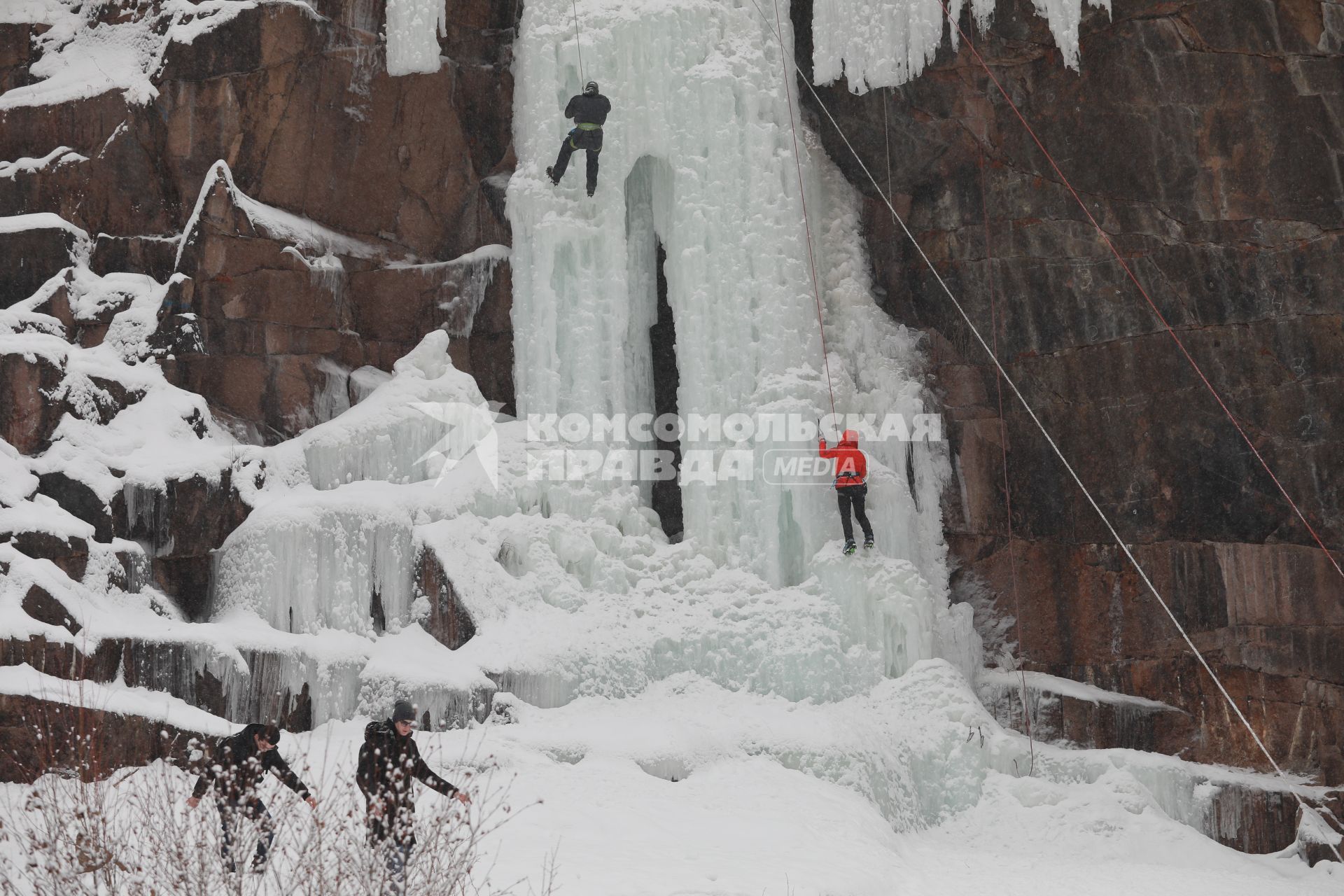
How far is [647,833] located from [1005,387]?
7.62m

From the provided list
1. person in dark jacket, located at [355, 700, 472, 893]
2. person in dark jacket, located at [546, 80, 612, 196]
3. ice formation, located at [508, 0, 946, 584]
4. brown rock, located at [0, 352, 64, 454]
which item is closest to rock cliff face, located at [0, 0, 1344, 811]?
brown rock, located at [0, 352, 64, 454]

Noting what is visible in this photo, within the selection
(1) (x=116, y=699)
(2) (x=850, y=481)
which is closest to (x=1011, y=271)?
(2) (x=850, y=481)

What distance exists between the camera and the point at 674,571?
46.6 ft

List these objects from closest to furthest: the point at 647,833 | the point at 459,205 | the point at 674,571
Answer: the point at 647,833 → the point at 674,571 → the point at 459,205

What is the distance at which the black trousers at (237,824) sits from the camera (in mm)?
6727

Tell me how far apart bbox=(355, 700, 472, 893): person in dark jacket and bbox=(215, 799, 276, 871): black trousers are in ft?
1.68

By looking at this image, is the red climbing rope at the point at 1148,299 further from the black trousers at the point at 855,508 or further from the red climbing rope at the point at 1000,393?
the black trousers at the point at 855,508

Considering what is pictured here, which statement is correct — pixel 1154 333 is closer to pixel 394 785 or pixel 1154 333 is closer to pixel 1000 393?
pixel 1000 393

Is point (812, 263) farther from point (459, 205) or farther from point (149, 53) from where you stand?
point (149, 53)

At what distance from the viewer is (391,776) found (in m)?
6.81

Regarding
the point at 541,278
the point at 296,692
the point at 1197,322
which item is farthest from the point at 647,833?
the point at 1197,322

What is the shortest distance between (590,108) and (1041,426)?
607 centimetres

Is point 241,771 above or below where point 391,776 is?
below

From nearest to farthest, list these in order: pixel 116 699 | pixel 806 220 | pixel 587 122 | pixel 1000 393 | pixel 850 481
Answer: pixel 116 699 < pixel 850 481 < pixel 587 122 < pixel 806 220 < pixel 1000 393
